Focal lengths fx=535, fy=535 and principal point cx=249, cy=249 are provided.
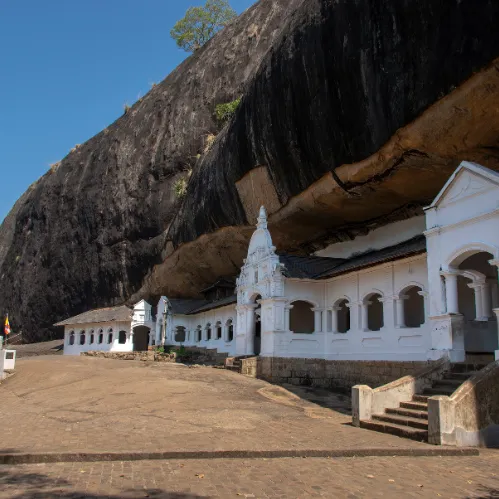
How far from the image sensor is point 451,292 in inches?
543

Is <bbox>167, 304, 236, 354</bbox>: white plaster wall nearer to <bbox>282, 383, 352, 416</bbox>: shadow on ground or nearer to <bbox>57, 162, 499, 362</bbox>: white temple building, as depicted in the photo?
<bbox>57, 162, 499, 362</bbox>: white temple building

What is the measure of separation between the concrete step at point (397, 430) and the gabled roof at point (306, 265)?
10.4 meters

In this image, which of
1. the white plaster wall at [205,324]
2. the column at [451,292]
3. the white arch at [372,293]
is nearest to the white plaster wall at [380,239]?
the white arch at [372,293]

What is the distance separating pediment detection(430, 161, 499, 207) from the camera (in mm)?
12750

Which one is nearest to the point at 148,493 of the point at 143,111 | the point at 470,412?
the point at 470,412

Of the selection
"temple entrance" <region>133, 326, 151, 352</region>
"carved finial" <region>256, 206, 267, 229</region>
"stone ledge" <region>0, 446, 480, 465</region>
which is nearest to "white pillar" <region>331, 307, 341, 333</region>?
"carved finial" <region>256, 206, 267, 229</region>

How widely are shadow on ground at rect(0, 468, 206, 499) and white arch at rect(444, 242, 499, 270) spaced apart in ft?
30.8

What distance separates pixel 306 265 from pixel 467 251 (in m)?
9.94

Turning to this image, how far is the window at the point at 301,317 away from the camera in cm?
2381

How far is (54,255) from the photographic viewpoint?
162 ft

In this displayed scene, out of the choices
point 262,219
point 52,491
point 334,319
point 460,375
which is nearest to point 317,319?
point 334,319

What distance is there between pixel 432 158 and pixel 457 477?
11235 millimetres

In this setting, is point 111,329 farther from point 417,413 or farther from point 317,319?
point 417,413

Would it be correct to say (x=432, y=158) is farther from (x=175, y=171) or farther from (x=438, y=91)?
(x=175, y=171)
